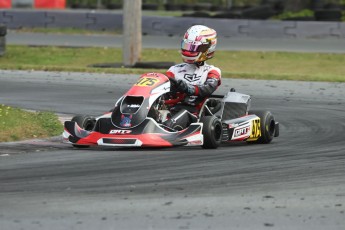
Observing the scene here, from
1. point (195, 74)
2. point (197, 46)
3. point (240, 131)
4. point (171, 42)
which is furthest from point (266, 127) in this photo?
point (171, 42)

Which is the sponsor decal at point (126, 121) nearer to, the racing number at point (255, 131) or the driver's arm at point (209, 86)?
the driver's arm at point (209, 86)

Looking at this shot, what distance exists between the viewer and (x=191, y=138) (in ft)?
34.2

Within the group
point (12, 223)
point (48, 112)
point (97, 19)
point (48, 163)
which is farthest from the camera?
point (97, 19)

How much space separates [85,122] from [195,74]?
1.37 m

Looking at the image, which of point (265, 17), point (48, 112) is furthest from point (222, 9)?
point (48, 112)

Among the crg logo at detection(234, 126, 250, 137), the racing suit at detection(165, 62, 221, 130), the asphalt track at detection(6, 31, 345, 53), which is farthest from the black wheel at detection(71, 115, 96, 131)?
the asphalt track at detection(6, 31, 345, 53)

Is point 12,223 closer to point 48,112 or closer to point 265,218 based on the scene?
point 265,218

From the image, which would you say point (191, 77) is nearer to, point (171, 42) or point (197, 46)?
point (197, 46)

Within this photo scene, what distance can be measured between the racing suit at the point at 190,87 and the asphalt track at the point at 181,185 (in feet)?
1.20

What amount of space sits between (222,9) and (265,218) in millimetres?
40177

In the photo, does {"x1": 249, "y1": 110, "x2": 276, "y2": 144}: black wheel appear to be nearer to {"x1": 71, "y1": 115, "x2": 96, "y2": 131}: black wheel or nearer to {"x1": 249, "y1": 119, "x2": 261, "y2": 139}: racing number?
{"x1": 249, "y1": 119, "x2": 261, "y2": 139}: racing number

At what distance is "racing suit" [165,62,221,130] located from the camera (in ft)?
35.7

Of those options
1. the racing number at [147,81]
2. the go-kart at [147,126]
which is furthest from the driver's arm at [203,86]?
the racing number at [147,81]

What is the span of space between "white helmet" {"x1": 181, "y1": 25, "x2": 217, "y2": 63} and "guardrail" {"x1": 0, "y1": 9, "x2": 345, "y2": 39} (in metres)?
15.2
